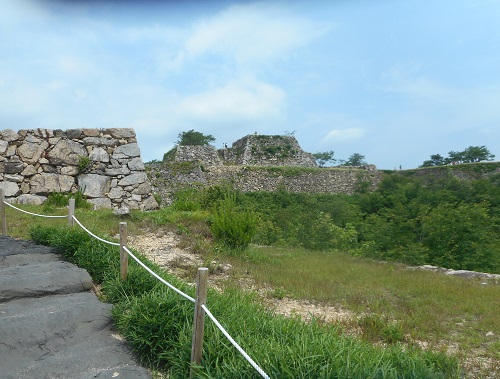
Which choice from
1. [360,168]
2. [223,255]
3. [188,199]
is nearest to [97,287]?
[223,255]

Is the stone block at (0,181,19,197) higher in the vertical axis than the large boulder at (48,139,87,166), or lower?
lower

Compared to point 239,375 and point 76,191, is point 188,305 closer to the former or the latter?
point 239,375

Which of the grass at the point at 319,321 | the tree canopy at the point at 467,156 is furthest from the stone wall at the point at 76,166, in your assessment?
the tree canopy at the point at 467,156

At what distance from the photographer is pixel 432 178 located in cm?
2525

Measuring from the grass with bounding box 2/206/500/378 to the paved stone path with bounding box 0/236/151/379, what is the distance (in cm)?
23

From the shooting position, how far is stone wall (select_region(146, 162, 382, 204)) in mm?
20188

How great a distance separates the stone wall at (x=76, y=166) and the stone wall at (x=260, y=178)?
18.4ft

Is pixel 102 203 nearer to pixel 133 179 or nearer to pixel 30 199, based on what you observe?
pixel 133 179

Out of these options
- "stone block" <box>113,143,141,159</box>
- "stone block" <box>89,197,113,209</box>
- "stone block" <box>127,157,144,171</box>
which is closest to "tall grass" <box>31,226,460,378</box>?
"stone block" <box>89,197,113,209</box>

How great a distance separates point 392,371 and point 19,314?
3328 mm

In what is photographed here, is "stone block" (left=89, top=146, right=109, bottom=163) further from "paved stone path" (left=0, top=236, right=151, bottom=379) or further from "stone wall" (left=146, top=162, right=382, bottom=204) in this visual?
"paved stone path" (left=0, top=236, right=151, bottom=379)

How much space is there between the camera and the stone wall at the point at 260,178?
20188 millimetres

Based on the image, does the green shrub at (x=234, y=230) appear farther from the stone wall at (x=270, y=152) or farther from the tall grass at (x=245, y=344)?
the stone wall at (x=270, y=152)

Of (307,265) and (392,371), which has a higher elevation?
(392,371)
